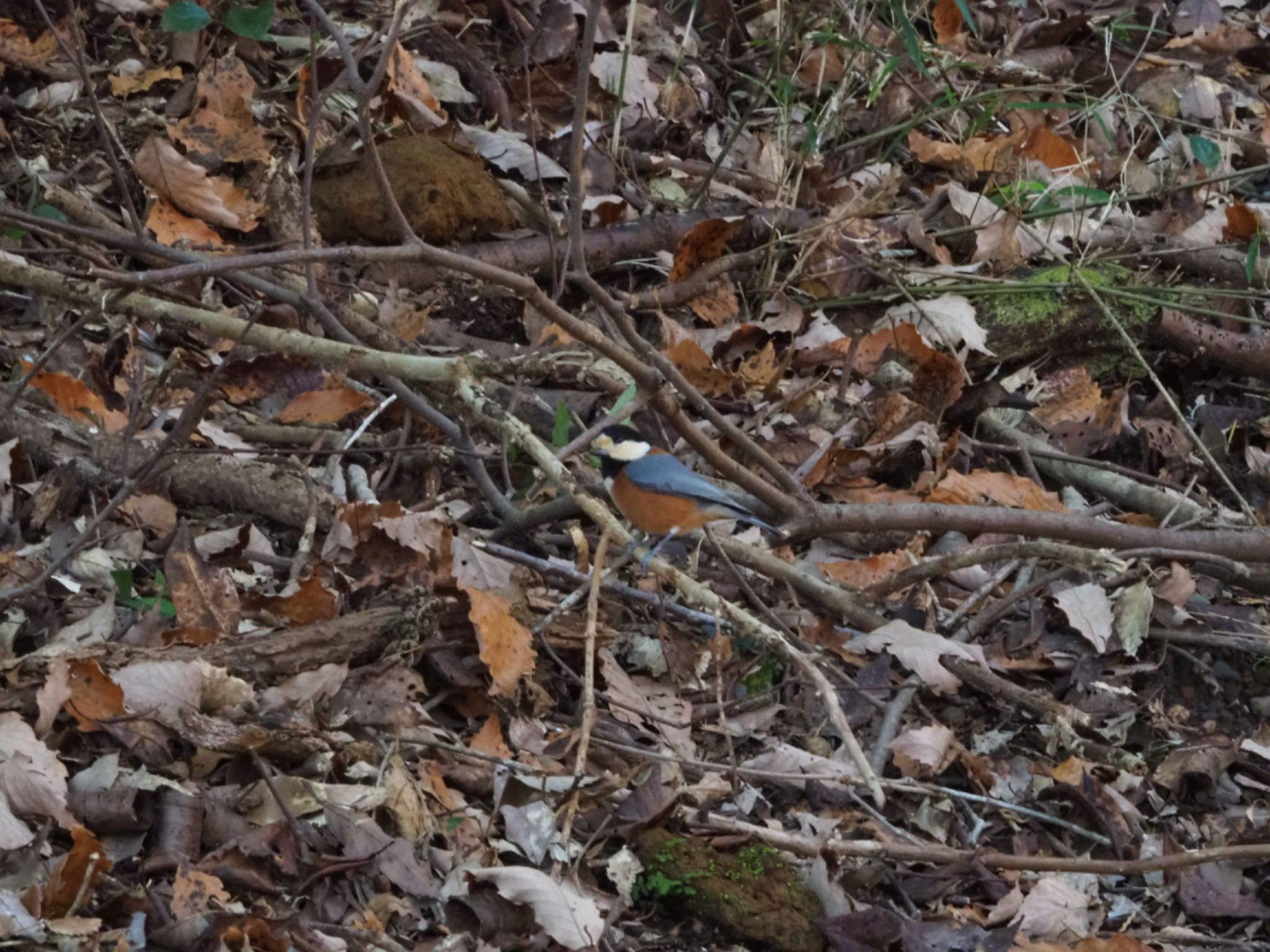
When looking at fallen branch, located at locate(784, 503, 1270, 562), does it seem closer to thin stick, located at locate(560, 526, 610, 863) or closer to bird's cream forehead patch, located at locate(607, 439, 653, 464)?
bird's cream forehead patch, located at locate(607, 439, 653, 464)

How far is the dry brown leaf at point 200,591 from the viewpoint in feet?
11.0

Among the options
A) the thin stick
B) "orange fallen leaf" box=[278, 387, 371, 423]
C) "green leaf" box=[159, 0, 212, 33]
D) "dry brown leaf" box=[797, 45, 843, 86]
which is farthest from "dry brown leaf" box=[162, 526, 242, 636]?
"dry brown leaf" box=[797, 45, 843, 86]

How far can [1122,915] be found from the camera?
3498mm

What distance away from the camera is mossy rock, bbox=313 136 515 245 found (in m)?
4.89

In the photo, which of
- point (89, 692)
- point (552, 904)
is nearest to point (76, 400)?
point (89, 692)

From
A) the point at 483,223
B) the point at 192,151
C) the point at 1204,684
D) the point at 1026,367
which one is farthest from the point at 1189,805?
the point at 192,151

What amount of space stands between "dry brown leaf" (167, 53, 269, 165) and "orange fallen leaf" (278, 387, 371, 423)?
4.07 ft

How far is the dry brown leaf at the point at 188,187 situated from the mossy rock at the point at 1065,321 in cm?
296

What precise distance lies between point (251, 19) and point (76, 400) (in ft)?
6.41

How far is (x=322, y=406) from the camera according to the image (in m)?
4.28

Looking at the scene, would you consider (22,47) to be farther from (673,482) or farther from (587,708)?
(587,708)

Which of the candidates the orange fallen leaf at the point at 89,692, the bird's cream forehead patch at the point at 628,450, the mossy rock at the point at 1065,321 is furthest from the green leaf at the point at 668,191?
the orange fallen leaf at the point at 89,692

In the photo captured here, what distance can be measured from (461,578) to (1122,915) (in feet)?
6.60

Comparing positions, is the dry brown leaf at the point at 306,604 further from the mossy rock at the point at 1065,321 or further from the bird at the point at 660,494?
the mossy rock at the point at 1065,321
